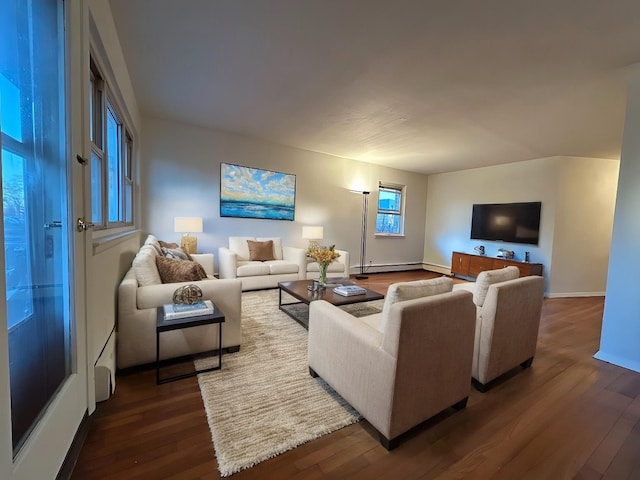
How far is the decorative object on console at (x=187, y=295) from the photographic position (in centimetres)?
200

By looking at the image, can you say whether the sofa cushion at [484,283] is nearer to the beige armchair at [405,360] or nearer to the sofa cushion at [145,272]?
the beige armchair at [405,360]

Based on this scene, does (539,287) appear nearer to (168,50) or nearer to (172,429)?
(172,429)

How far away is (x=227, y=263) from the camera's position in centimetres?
401

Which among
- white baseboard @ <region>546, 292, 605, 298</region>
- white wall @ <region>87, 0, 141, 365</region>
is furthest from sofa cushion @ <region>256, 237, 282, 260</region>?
white baseboard @ <region>546, 292, 605, 298</region>

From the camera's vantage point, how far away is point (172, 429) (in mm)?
1466

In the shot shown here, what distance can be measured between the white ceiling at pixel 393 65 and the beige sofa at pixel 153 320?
1826 mm

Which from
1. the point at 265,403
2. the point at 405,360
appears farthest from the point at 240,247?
the point at 405,360

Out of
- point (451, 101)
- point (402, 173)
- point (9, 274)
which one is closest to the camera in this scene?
point (9, 274)

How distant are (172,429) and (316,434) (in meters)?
0.78

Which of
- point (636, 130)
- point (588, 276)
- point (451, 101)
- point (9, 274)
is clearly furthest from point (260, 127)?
point (588, 276)

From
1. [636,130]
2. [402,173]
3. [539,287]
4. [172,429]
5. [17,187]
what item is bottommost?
[172,429]

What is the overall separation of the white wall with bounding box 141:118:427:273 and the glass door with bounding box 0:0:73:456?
10.6ft

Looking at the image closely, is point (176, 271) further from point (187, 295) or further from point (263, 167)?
point (263, 167)

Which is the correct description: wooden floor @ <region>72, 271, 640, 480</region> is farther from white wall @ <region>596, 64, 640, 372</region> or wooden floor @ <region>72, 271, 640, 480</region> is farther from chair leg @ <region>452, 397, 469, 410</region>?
white wall @ <region>596, 64, 640, 372</region>
